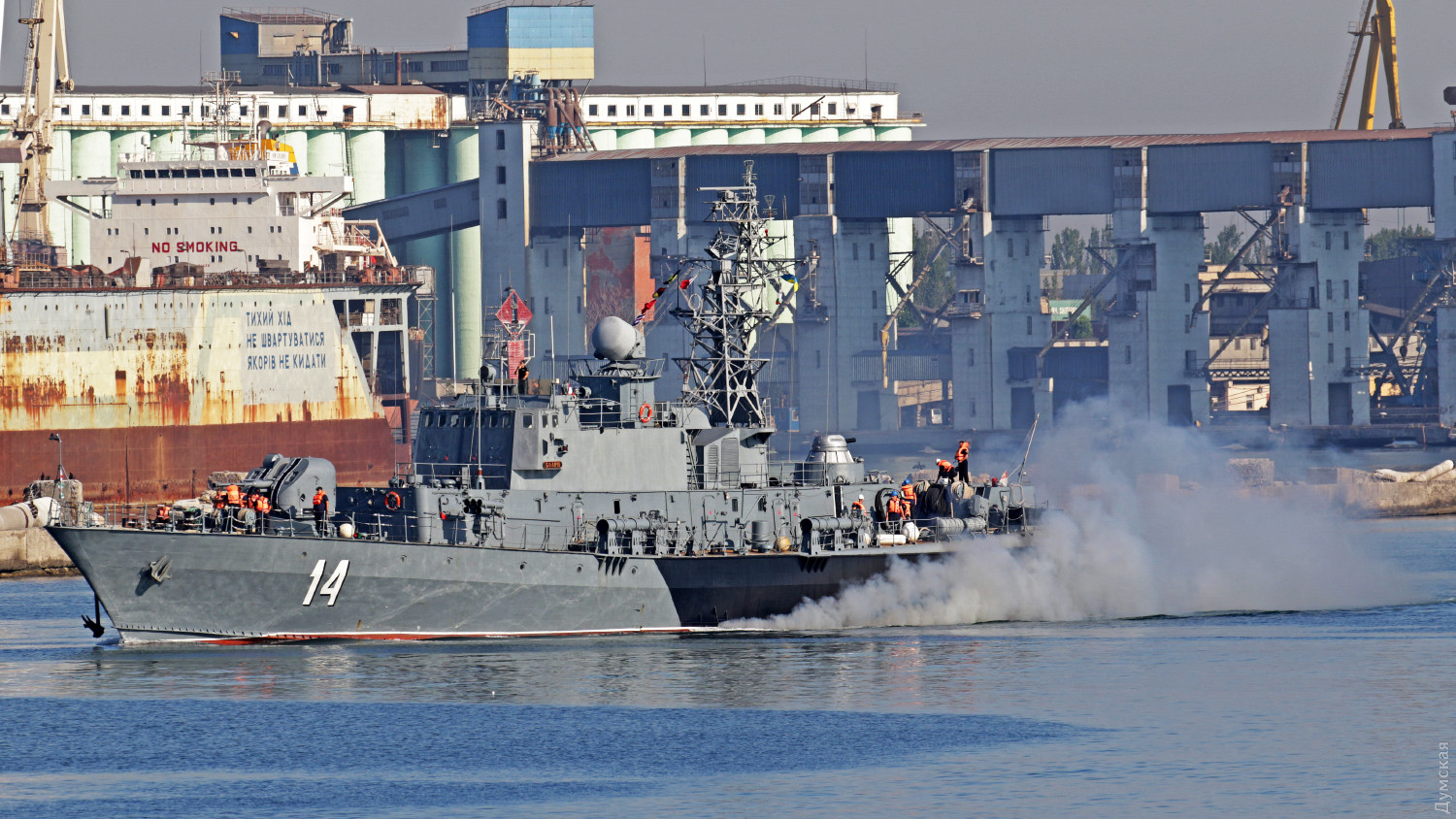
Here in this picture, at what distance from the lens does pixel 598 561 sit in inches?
1485

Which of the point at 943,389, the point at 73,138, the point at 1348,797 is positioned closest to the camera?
the point at 1348,797

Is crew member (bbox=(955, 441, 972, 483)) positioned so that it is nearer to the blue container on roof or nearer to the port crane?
the port crane

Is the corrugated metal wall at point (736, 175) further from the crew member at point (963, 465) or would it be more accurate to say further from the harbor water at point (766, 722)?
the harbor water at point (766, 722)

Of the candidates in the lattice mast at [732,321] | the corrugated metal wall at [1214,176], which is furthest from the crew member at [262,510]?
the corrugated metal wall at [1214,176]

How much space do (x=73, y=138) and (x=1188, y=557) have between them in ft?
301

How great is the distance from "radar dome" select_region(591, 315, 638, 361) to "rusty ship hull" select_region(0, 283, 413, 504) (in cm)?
3506

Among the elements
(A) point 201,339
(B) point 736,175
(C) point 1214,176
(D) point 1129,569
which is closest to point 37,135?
(A) point 201,339

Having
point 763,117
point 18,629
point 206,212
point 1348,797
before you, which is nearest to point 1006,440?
point 763,117

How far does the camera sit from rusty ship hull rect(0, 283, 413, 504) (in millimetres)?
72938

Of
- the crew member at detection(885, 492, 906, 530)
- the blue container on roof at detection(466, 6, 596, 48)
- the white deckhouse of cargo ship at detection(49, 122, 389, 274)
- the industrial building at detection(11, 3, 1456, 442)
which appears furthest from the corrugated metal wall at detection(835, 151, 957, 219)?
the crew member at detection(885, 492, 906, 530)

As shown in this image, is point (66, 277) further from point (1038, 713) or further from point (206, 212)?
point (1038, 713)

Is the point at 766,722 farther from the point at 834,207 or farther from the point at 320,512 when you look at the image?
the point at 834,207

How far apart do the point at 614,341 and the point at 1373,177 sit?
74932 millimetres

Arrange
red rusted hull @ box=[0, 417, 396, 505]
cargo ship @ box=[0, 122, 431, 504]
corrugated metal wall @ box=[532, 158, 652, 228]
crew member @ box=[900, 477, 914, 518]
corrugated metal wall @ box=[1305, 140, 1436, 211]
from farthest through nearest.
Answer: corrugated metal wall @ box=[532, 158, 652, 228] < corrugated metal wall @ box=[1305, 140, 1436, 211] < cargo ship @ box=[0, 122, 431, 504] < red rusted hull @ box=[0, 417, 396, 505] < crew member @ box=[900, 477, 914, 518]
